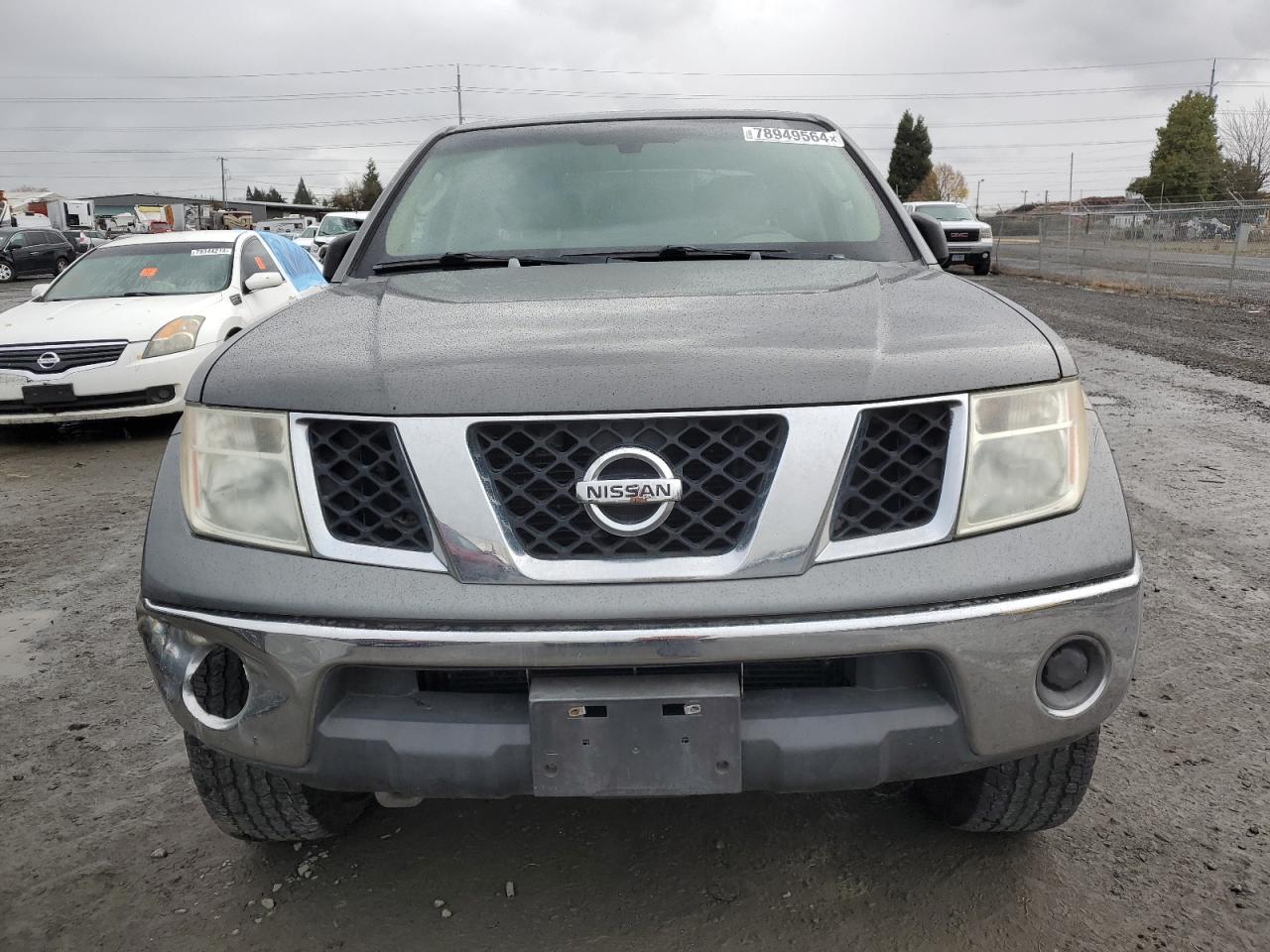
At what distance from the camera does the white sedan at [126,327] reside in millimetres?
7195

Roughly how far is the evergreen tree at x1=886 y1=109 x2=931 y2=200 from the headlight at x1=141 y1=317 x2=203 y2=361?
72.9 metres

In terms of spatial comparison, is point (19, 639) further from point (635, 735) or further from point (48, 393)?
point (48, 393)

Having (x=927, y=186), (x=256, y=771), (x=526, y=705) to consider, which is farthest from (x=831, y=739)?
(x=927, y=186)

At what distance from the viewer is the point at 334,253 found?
3.38 metres

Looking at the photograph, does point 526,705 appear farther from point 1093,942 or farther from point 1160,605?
point 1160,605

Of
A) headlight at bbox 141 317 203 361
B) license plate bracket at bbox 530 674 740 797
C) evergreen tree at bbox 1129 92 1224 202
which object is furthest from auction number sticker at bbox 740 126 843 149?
evergreen tree at bbox 1129 92 1224 202

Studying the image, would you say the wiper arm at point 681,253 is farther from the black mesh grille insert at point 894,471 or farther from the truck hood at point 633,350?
the black mesh grille insert at point 894,471

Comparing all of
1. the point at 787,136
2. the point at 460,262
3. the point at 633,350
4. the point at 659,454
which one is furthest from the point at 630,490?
the point at 787,136

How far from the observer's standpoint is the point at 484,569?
1.73 meters

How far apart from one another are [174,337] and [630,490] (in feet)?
21.5

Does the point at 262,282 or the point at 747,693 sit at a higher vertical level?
the point at 262,282

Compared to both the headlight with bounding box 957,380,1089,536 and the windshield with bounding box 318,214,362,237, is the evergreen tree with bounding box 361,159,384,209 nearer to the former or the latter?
the windshield with bounding box 318,214,362,237

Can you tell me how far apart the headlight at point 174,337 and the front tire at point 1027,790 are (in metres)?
6.53

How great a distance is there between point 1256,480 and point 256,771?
16.7 feet
